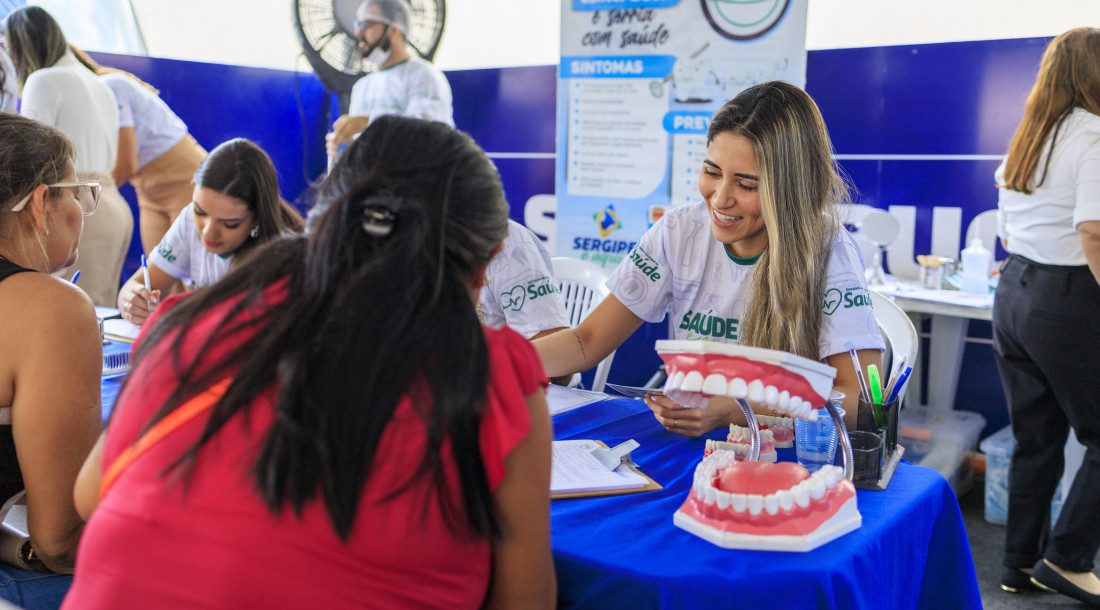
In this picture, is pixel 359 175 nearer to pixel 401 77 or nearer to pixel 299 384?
pixel 299 384

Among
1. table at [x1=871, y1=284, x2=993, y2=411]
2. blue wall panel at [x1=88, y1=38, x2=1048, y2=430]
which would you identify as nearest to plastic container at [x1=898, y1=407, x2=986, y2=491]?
table at [x1=871, y1=284, x2=993, y2=411]

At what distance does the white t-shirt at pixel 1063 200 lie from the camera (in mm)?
2420

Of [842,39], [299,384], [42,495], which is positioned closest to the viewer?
[299,384]

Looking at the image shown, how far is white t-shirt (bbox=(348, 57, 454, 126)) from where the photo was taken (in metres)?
4.51

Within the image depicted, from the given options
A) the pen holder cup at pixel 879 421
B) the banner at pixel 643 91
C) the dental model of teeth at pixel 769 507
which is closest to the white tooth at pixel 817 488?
the dental model of teeth at pixel 769 507

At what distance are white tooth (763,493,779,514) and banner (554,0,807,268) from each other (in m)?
2.43

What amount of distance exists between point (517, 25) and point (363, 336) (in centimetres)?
517

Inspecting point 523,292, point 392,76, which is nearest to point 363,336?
point 523,292

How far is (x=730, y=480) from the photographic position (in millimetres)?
1272

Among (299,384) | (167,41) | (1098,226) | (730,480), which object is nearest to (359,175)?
(299,384)

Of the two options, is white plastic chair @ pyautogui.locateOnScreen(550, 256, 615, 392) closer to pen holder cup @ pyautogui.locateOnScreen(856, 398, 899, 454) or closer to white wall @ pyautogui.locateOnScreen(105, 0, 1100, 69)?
pen holder cup @ pyautogui.locateOnScreen(856, 398, 899, 454)

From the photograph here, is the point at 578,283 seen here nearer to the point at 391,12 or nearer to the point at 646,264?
the point at 646,264

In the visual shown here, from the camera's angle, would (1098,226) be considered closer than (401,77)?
Yes

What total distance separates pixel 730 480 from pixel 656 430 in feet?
1.50
